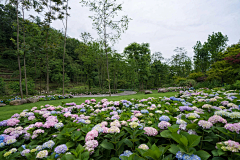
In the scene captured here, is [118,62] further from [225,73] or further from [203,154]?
[203,154]

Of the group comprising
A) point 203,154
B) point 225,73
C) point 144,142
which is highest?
point 225,73

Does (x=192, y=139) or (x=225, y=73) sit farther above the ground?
(x=225, y=73)

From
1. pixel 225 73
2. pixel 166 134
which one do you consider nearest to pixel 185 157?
pixel 166 134

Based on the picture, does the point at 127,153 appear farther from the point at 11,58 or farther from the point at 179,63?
the point at 11,58

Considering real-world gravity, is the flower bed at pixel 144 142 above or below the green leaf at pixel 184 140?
below

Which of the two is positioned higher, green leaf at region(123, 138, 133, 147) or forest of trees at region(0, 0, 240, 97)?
forest of trees at region(0, 0, 240, 97)

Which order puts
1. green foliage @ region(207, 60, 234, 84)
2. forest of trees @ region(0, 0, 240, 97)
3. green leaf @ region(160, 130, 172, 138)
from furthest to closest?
forest of trees @ region(0, 0, 240, 97) < green foliage @ region(207, 60, 234, 84) < green leaf @ region(160, 130, 172, 138)

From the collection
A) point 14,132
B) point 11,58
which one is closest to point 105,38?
point 14,132

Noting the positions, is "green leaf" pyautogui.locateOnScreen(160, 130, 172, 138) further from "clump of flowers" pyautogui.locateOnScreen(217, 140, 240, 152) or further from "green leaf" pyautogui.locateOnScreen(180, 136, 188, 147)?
"clump of flowers" pyautogui.locateOnScreen(217, 140, 240, 152)

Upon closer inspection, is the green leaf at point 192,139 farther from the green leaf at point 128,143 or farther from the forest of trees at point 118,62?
the forest of trees at point 118,62

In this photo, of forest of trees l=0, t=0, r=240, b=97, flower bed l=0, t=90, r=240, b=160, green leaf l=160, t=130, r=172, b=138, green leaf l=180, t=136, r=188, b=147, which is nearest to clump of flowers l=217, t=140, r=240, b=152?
flower bed l=0, t=90, r=240, b=160

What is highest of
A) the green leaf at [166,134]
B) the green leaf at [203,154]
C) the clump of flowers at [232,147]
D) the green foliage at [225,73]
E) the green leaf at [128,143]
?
the green foliage at [225,73]

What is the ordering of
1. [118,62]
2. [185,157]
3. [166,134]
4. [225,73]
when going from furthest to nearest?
[118,62] → [225,73] → [166,134] → [185,157]

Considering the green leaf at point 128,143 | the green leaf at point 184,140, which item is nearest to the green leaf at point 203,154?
the green leaf at point 184,140
